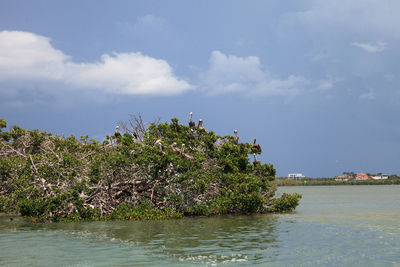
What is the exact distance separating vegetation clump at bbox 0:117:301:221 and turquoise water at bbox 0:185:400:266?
121 cm

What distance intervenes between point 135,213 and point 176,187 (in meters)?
2.52

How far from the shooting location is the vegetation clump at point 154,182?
20969 millimetres

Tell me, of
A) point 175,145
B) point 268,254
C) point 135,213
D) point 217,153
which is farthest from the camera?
point 217,153

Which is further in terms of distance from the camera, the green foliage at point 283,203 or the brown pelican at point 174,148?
the green foliage at point 283,203

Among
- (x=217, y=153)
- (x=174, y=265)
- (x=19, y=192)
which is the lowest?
(x=174, y=265)

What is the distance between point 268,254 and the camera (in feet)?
40.4

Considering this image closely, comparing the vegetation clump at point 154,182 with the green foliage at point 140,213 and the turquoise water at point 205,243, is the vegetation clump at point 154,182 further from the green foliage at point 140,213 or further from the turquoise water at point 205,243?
the turquoise water at point 205,243

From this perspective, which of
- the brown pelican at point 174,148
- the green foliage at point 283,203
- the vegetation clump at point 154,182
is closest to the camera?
the vegetation clump at point 154,182

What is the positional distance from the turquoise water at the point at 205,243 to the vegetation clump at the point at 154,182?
3.95 feet

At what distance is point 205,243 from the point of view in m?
14.2

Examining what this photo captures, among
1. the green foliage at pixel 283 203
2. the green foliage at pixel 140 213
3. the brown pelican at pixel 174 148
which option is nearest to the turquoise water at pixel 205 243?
the green foliage at pixel 140 213

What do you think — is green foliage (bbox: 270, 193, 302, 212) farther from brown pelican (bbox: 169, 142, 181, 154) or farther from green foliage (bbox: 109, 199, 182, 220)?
brown pelican (bbox: 169, 142, 181, 154)

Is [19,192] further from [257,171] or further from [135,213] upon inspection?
[257,171]

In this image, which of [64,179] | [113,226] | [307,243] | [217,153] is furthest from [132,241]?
[217,153]
